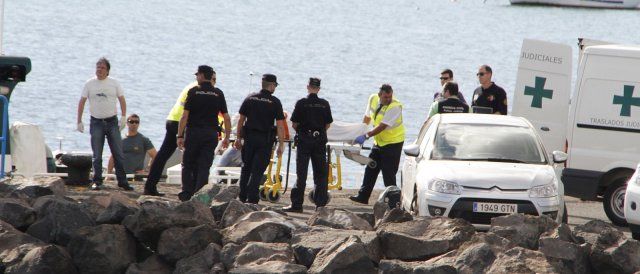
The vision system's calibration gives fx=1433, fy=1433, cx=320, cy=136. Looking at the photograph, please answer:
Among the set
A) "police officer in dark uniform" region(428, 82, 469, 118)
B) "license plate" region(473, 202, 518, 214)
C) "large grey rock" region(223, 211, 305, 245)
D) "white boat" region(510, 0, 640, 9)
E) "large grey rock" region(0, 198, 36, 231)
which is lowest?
"large grey rock" region(0, 198, 36, 231)

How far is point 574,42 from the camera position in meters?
86.6

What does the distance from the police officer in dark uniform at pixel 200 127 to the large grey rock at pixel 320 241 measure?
13.2 feet

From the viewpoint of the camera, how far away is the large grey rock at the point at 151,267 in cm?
1262

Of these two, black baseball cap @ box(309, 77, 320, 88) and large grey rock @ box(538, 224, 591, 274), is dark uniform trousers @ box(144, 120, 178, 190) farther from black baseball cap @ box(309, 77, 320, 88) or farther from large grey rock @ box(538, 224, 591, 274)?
large grey rock @ box(538, 224, 591, 274)

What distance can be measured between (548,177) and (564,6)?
119 meters

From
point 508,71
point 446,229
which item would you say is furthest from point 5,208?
point 508,71

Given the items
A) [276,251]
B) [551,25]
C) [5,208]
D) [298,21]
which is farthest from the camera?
[551,25]

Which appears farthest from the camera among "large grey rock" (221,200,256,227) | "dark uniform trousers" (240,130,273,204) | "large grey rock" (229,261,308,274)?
"dark uniform trousers" (240,130,273,204)

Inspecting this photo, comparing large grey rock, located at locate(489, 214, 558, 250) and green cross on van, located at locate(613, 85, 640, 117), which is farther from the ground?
green cross on van, located at locate(613, 85, 640, 117)

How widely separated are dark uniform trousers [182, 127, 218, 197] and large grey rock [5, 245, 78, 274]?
4045mm

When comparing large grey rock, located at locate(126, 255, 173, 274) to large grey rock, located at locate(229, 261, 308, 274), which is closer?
large grey rock, located at locate(229, 261, 308, 274)

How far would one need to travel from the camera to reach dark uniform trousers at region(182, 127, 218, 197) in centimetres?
1662

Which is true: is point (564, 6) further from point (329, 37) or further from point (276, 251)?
point (276, 251)

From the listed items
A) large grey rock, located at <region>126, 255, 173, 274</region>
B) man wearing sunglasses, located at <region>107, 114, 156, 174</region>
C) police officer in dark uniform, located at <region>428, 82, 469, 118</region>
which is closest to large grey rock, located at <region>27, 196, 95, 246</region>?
large grey rock, located at <region>126, 255, 173, 274</region>
